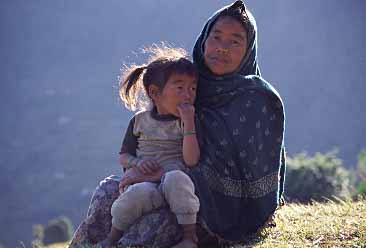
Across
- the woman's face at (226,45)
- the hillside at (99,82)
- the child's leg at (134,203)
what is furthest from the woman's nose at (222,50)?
the hillside at (99,82)

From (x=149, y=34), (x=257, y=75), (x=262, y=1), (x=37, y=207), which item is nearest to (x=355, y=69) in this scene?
(x=262, y=1)

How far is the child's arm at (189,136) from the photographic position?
4070 millimetres

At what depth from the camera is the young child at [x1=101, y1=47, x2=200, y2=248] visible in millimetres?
3998

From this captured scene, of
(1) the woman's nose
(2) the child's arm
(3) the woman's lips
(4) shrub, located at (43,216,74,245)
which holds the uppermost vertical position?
(1) the woman's nose

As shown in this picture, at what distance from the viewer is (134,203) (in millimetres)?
4098

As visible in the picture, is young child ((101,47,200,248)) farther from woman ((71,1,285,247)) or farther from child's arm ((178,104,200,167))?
woman ((71,1,285,247))

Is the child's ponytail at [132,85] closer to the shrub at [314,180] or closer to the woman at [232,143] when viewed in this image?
the woman at [232,143]

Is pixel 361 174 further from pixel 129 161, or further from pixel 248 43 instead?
pixel 129 161

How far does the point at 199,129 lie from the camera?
431cm

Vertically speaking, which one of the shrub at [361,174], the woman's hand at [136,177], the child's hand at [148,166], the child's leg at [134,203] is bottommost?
the shrub at [361,174]

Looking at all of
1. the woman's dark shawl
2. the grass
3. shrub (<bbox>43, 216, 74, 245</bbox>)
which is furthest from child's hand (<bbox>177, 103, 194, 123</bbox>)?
shrub (<bbox>43, 216, 74, 245</bbox>)

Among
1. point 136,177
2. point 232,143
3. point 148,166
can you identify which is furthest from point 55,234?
point 232,143

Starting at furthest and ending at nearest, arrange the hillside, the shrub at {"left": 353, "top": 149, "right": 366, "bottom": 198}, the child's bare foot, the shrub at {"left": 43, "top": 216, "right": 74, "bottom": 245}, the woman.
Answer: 1. the hillside
2. the shrub at {"left": 43, "top": 216, "right": 74, "bottom": 245}
3. the shrub at {"left": 353, "top": 149, "right": 366, "bottom": 198}
4. the woman
5. the child's bare foot

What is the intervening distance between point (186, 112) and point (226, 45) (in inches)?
26.3
